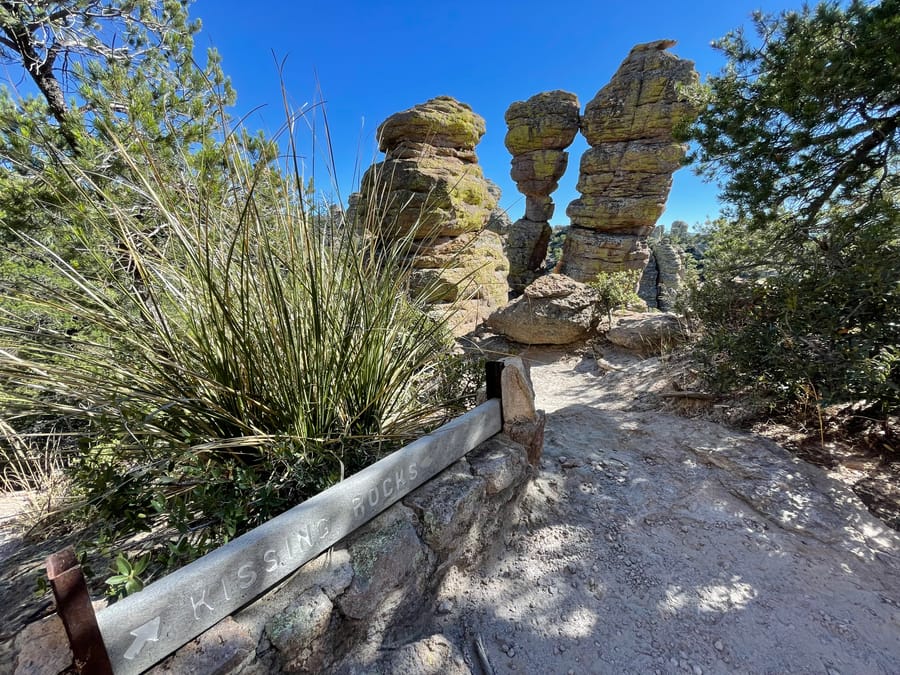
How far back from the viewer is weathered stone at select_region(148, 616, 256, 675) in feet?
3.01

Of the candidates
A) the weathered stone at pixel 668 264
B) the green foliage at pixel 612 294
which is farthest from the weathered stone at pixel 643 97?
the green foliage at pixel 612 294

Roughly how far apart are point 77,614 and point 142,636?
18 centimetres

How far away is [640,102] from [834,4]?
46.5 ft

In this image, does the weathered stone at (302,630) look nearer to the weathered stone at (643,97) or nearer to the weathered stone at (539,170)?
the weathered stone at (643,97)

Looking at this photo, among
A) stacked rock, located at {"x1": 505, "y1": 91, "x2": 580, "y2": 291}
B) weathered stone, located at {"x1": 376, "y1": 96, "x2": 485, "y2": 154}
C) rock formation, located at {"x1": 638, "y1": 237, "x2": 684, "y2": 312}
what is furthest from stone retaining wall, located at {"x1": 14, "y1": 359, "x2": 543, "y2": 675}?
rock formation, located at {"x1": 638, "y1": 237, "x2": 684, "y2": 312}

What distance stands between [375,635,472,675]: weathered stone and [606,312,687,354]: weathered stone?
16.3 ft

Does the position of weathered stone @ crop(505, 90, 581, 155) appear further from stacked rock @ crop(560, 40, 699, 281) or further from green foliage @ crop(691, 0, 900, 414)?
green foliage @ crop(691, 0, 900, 414)

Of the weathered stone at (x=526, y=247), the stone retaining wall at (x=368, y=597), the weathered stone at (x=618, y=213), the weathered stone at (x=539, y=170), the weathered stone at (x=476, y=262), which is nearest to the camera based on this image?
the stone retaining wall at (x=368, y=597)

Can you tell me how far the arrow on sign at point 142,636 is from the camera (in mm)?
841

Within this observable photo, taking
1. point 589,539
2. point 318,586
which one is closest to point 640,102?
point 589,539

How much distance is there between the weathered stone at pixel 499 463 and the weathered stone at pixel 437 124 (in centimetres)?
779

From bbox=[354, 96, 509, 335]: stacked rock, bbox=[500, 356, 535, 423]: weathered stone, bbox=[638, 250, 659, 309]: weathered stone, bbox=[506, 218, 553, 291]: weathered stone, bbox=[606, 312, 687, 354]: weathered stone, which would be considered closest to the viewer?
bbox=[500, 356, 535, 423]: weathered stone

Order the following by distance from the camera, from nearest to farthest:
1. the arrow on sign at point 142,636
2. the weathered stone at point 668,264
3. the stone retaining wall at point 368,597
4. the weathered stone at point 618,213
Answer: the arrow on sign at point 142,636 → the stone retaining wall at point 368,597 → the weathered stone at point 618,213 → the weathered stone at point 668,264

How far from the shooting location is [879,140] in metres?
2.99
